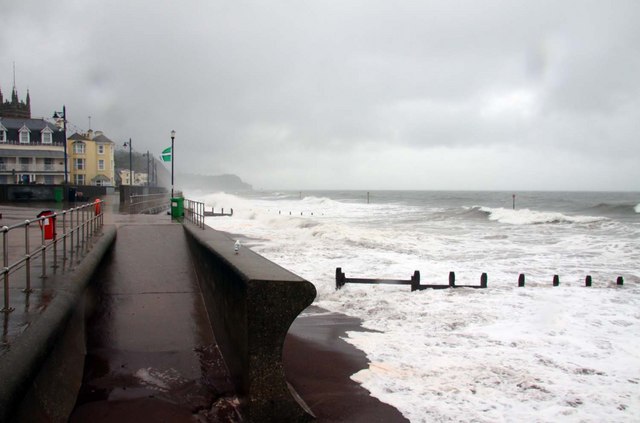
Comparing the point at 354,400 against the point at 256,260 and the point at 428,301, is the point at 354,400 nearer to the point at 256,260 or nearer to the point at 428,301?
the point at 256,260

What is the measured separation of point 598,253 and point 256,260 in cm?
2076

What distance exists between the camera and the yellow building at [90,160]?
65.1 metres

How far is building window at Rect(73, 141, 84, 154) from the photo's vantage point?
6482 cm

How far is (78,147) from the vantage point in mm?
65312

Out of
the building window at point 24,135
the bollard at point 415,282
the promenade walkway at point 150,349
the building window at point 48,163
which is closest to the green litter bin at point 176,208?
the promenade walkway at point 150,349

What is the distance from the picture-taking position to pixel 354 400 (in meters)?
5.73

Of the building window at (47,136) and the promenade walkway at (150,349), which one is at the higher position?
the building window at (47,136)

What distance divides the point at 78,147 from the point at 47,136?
441 cm

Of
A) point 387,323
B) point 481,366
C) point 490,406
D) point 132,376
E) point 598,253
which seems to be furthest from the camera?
point 598,253

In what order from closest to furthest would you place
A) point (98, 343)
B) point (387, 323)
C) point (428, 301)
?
point (98, 343)
point (387, 323)
point (428, 301)

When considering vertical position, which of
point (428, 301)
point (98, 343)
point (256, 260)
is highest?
point (256, 260)

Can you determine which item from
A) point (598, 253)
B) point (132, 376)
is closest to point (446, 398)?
point (132, 376)

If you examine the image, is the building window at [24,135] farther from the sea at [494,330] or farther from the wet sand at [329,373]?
the wet sand at [329,373]

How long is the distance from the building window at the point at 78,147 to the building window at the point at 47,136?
3328mm
